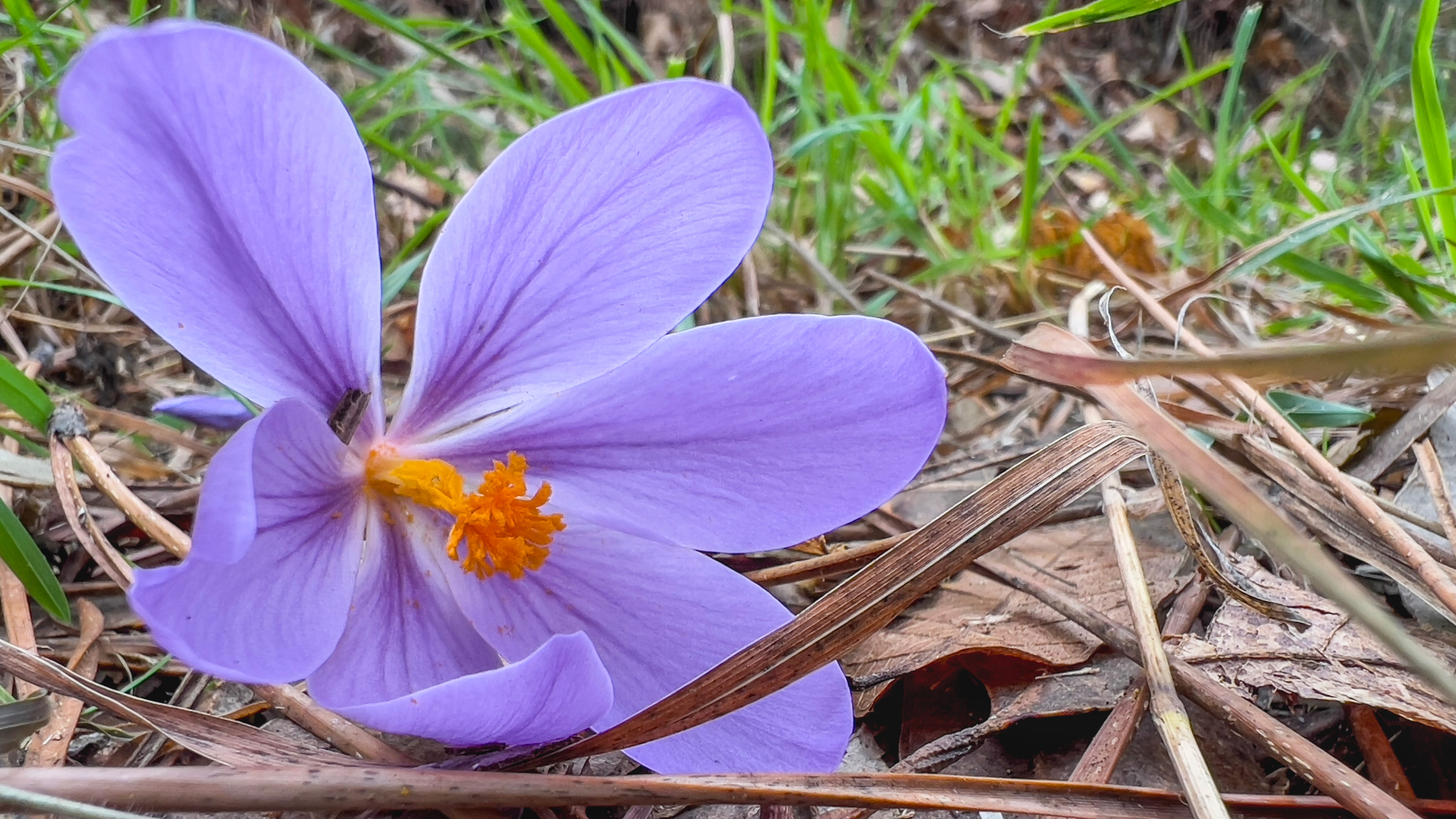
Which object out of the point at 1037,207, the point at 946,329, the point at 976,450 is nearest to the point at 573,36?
the point at 946,329

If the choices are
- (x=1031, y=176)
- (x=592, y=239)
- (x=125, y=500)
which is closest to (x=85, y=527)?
(x=125, y=500)

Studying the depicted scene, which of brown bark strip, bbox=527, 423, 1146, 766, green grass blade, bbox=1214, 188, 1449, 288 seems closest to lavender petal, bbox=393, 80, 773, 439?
brown bark strip, bbox=527, 423, 1146, 766

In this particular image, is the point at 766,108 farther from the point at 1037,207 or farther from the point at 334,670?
the point at 334,670

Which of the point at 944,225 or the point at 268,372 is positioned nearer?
the point at 268,372

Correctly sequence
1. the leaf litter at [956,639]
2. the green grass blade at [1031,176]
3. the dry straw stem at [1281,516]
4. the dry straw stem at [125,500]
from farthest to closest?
the green grass blade at [1031,176] < the dry straw stem at [125,500] < the leaf litter at [956,639] < the dry straw stem at [1281,516]

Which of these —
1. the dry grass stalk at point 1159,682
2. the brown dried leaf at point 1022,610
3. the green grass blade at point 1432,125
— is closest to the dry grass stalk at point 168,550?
the brown dried leaf at point 1022,610

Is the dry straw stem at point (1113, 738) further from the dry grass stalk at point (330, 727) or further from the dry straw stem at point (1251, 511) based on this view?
the dry grass stalk at point (330, 727)
